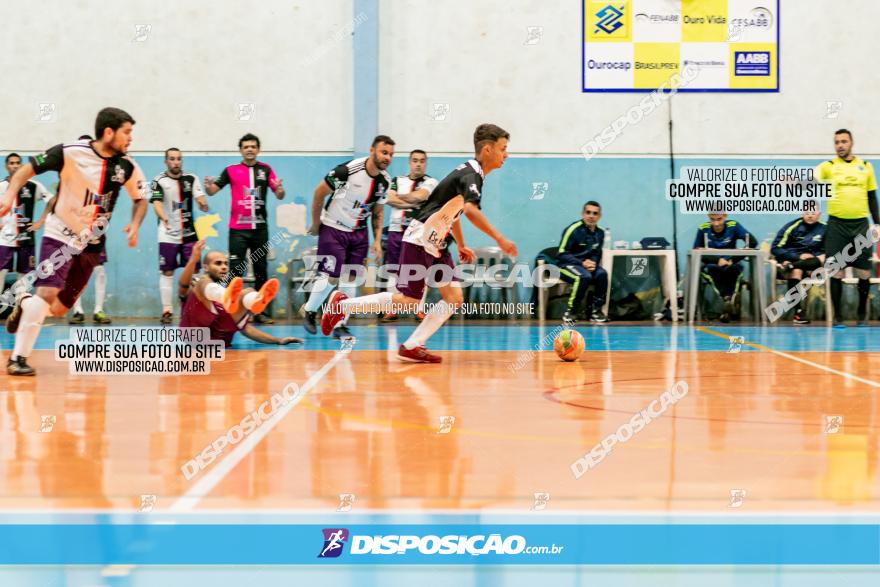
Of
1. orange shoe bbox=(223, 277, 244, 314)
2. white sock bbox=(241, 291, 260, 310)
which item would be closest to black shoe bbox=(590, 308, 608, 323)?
white sock bbox=(241, 291, 260, 310)

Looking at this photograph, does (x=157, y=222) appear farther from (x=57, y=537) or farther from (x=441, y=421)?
(x=57, y=537)

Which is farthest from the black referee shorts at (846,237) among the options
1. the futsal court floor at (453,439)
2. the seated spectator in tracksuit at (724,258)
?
the futsal court floor at (453,439)

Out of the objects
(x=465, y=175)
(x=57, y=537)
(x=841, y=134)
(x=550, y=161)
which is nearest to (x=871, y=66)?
(x=841, y=134)

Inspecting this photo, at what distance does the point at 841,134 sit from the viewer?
1437 cm

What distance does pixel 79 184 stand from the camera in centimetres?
865

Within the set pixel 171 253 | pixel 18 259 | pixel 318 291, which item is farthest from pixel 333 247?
pixel 18 259

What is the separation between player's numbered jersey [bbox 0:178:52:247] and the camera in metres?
15.1

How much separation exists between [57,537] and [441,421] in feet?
9.35

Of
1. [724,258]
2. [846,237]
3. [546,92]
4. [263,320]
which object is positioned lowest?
[263,320]

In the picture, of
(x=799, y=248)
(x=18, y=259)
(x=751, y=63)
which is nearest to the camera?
(x=18, y=259)

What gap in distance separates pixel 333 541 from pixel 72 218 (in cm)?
576

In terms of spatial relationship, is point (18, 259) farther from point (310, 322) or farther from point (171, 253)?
point (310, 322)

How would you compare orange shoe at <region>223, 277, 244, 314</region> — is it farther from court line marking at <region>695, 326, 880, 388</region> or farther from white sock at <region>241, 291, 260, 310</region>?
court line marking at <region>695, 326, 880, 388</region>

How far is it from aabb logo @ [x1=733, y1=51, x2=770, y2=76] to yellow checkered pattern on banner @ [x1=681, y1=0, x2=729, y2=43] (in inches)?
15.7
